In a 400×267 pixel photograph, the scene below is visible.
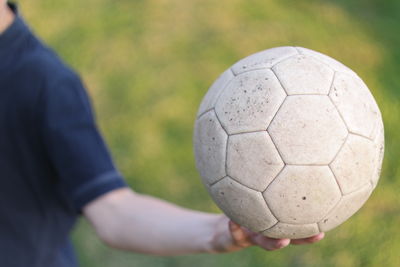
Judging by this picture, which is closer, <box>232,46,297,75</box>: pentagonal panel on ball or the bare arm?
<box>232,46,297,75</box>: pentagonal panel on ball

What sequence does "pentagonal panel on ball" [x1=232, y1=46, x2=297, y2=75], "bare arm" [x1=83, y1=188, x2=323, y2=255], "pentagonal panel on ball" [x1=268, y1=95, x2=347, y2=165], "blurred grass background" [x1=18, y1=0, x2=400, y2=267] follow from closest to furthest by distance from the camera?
"pentagonal panel on ball" [x1=268, y1=95, x2=347, y2=165] < "pentagonal panel on ball" [x1=232, y1=46, x2=297, y2=75] < "bare arm" [x1=83, y1=188, x2=323, y2=255] < "blurred grass background" [x1=18, y1=0, x2=400, y2=267]

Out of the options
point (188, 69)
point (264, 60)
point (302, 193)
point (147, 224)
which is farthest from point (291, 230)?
point (188, 69)

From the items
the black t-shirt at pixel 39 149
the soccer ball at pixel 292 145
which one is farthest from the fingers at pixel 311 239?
the black t-shirt at pixel 39 149

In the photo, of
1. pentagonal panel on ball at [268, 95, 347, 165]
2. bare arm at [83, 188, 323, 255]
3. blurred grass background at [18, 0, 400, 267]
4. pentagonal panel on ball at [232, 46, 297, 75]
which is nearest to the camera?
pentagonal panel on ball at [268, 95, 347, 165]

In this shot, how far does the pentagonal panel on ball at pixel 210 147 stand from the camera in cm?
164

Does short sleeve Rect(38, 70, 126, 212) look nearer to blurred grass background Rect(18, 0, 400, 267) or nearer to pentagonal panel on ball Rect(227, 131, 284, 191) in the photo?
pentagonal panel on ball Rect(227, 131, 284, 191)

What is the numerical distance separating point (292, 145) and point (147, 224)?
29.7 inches

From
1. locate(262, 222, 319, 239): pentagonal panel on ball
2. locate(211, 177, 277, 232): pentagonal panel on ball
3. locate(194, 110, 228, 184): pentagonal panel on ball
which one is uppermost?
locate(194, 110, 228, 184): pentagonal panel on ball

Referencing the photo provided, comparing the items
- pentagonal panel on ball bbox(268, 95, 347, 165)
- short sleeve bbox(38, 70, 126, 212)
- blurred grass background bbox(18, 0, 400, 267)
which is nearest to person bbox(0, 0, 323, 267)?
short sleeve bbox(38, 70, 126, 212)

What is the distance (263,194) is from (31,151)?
986 millimetres

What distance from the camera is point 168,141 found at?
178 inches

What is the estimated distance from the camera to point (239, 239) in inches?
71.2

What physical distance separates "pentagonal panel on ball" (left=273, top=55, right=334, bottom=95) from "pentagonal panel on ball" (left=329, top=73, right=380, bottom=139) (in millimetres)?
30

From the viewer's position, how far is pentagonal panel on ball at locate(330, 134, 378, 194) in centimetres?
157
